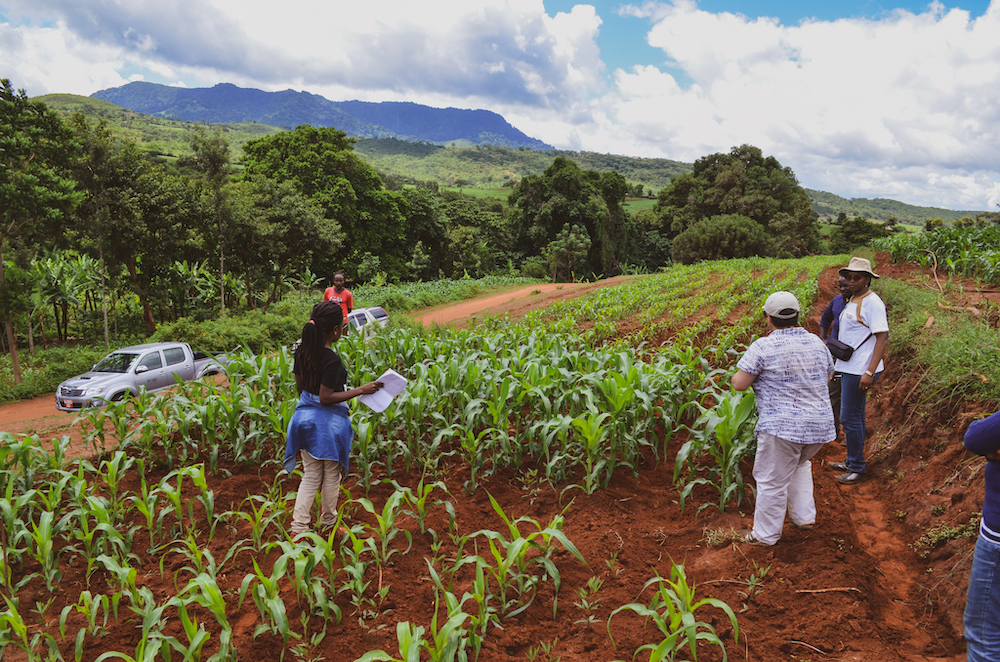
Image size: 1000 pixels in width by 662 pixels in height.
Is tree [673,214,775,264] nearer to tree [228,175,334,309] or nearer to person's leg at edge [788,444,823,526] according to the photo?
tree [228,175,334,309]

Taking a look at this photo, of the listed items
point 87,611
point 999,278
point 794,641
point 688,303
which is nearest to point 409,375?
point 87,611

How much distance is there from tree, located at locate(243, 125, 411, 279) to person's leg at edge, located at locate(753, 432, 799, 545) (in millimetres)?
→ 26950

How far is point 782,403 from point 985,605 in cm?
132

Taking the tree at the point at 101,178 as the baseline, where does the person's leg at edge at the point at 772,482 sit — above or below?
below

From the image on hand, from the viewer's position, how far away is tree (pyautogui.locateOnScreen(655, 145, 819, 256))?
39231mm

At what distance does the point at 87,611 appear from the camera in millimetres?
2713

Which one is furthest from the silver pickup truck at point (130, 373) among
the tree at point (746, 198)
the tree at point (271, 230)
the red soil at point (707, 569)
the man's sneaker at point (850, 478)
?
the tree at point (746, 198)

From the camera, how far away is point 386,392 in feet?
11.4

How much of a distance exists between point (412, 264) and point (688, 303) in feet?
79.3

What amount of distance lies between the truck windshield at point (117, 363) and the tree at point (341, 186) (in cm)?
1765

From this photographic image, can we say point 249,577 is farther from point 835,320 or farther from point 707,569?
point 835,320

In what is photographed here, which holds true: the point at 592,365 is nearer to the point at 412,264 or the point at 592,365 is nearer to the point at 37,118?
the point at 37,118

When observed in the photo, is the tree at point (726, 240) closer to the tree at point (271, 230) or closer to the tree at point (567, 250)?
the tree at point (567, 250)

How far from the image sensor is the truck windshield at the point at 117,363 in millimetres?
10336
